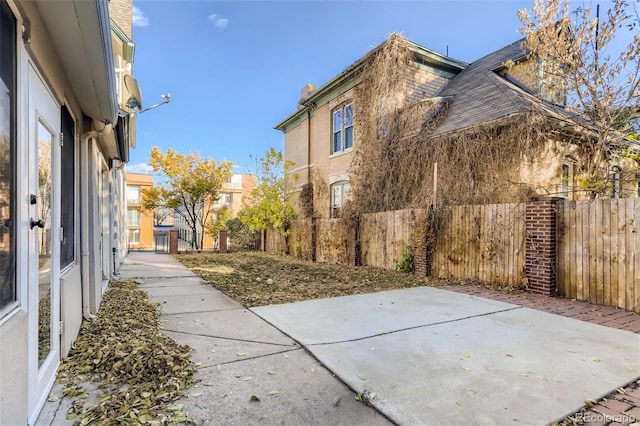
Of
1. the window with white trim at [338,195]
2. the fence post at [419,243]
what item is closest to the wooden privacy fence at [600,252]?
the fence post at [419,243]

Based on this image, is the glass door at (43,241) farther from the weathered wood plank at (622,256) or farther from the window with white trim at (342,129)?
the window with white trim at (342,129)

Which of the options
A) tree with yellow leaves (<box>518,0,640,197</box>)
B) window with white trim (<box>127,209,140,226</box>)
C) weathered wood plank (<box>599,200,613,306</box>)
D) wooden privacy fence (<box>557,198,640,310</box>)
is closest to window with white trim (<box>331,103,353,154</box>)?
tree with yellow leaves (<box>518,0,640,197</box>)

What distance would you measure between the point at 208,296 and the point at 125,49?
25.4 feet

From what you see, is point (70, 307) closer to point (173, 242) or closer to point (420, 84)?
point (420, 84)

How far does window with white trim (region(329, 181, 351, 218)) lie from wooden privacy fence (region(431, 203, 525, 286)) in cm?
568

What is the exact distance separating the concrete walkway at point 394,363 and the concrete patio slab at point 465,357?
0.03ft

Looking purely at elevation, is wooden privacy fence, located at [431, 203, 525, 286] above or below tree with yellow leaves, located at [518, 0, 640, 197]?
below

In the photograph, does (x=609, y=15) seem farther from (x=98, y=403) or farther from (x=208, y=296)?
(x=98, y=403)

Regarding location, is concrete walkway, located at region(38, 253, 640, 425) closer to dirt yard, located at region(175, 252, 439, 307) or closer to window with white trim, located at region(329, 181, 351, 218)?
dirt yard, located at region(175, 252, 439, 307)

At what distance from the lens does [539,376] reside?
2.87 m

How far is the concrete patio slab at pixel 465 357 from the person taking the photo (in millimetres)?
2434

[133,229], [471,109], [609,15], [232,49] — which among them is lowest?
[133,229]

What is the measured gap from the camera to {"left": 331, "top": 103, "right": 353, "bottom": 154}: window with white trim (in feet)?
44.2

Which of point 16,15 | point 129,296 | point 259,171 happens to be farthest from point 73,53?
point 259,171
